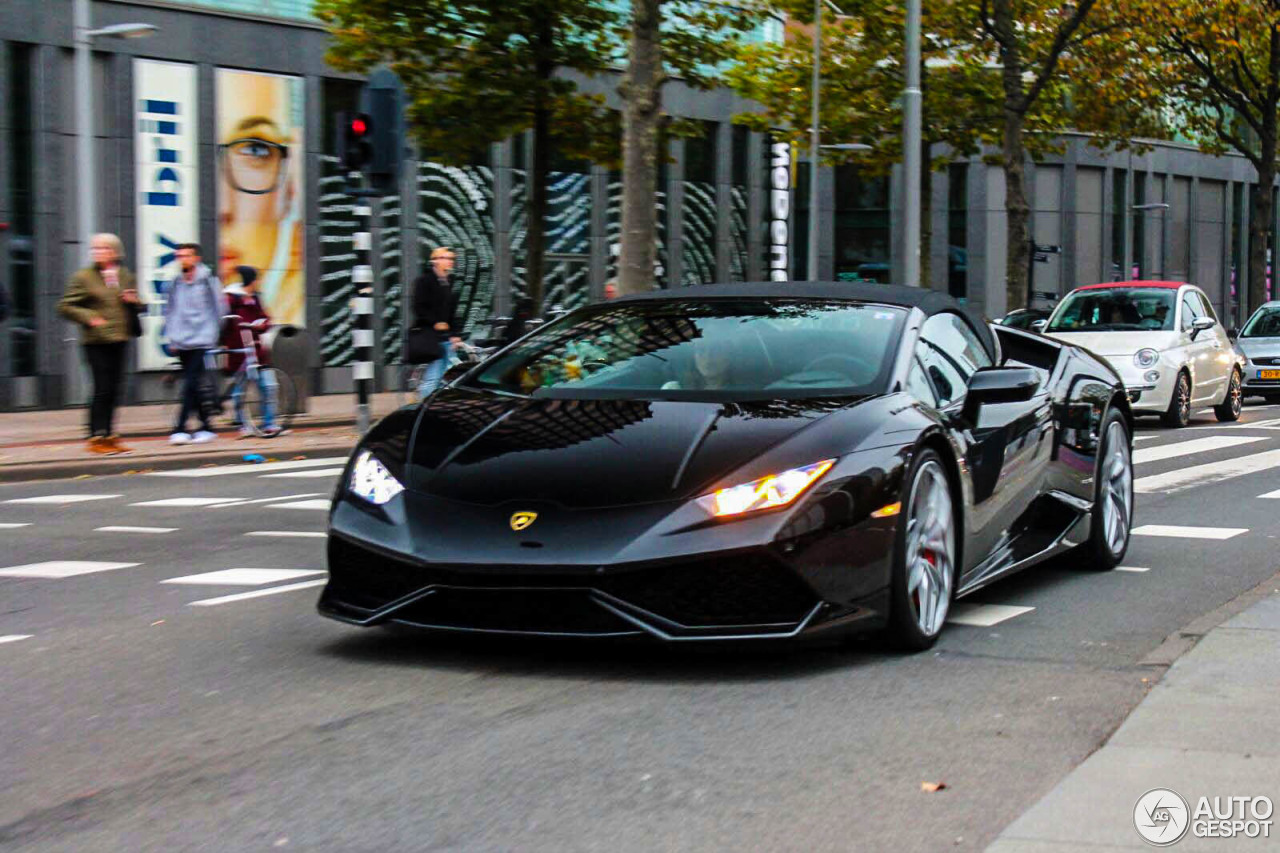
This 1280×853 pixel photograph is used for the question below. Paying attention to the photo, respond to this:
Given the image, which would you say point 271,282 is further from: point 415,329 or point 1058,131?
point 1058,131

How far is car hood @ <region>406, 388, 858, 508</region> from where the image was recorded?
5.71 metres

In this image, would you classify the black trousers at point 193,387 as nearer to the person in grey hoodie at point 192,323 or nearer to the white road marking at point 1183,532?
the person in grey hoodie at point 192,323

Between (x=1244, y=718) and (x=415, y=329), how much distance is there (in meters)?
14.0

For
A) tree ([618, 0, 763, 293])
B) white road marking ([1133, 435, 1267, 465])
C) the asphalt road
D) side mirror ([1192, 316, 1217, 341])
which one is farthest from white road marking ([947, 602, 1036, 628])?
side mirror ([1192, 316, 1217, 341])

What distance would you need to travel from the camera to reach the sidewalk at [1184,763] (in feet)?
12.9

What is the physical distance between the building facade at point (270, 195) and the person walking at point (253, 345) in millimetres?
1244

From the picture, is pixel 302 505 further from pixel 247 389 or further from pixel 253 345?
pixel 247 389

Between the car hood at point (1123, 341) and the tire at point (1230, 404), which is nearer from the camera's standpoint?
the car hood at point (1123, 341)

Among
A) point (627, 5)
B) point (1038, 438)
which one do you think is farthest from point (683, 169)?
point (1038, 438)

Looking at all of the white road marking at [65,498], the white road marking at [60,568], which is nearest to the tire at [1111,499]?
the white road marking at [60,568]

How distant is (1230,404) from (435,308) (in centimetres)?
1005

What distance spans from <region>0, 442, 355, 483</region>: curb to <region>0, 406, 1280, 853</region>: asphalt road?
6.57m

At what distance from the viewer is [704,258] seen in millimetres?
37531

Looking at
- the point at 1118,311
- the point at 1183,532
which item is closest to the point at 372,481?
the point at 1183,532
